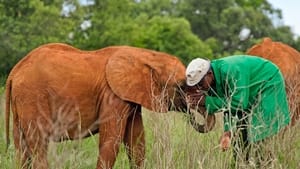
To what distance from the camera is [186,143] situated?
5.27 metres

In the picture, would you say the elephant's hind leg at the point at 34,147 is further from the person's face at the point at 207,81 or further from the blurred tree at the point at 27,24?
the blurred tree at the point at 27,24

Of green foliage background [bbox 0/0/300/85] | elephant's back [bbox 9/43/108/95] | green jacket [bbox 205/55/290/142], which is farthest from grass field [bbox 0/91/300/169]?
green foliage background [bbox 0/0/300/85]

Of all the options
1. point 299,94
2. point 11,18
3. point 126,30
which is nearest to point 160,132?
point 299,94

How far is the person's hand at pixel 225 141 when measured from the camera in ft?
16.9

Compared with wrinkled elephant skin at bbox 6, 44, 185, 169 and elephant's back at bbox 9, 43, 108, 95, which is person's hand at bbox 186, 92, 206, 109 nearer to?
wrinkled elephant skin at bbox 6, 44, 185, 169

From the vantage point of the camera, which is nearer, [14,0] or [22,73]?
[22,73]

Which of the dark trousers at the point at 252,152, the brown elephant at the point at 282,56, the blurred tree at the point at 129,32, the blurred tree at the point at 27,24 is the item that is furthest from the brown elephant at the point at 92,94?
the blurred tree at the point at 129,32

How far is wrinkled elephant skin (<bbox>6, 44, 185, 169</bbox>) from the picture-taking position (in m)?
6.04

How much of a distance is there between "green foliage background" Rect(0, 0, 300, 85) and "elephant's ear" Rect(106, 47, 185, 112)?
8.42 feet

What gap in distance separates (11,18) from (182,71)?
1979 centimetres

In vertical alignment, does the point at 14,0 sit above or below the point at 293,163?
above

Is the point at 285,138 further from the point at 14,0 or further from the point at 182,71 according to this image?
the point at 14,0

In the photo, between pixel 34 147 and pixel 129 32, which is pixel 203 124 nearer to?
pixel 34 147

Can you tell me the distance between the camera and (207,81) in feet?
18.6
